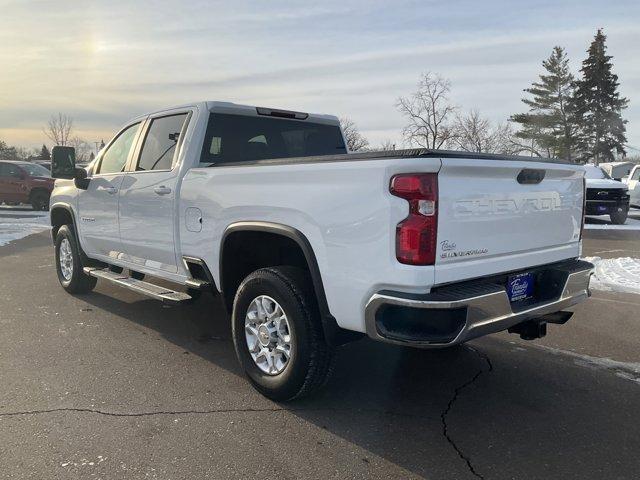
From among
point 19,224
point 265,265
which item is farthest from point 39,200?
point 265,265

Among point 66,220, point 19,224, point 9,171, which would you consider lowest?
point 19,224

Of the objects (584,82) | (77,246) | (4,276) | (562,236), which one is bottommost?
(4,276)

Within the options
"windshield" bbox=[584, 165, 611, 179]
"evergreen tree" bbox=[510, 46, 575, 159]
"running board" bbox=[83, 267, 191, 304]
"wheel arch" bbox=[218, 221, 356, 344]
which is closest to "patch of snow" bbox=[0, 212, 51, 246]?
"running board" bbox=[83, 267, 191, 304]

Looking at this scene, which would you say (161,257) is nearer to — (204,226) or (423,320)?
(204,226)

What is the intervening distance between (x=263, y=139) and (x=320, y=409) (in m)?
2.60

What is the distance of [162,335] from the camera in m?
5.00

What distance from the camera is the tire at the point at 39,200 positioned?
63.9 feet

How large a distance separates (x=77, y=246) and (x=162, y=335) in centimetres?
198

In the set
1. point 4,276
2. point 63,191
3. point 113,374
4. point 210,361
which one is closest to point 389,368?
point 210,361

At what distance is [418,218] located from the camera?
2754mm

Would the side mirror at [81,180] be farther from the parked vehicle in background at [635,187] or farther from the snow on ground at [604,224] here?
the parked vehicle in background at [635,187]

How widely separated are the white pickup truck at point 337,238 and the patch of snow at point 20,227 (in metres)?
8.77

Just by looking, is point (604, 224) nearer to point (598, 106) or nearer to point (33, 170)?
point (33, 170)

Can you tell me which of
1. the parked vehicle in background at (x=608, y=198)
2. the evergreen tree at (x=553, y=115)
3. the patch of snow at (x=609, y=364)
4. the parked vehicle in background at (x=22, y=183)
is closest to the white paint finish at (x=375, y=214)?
the patch of snow at (x=609, y=364)
